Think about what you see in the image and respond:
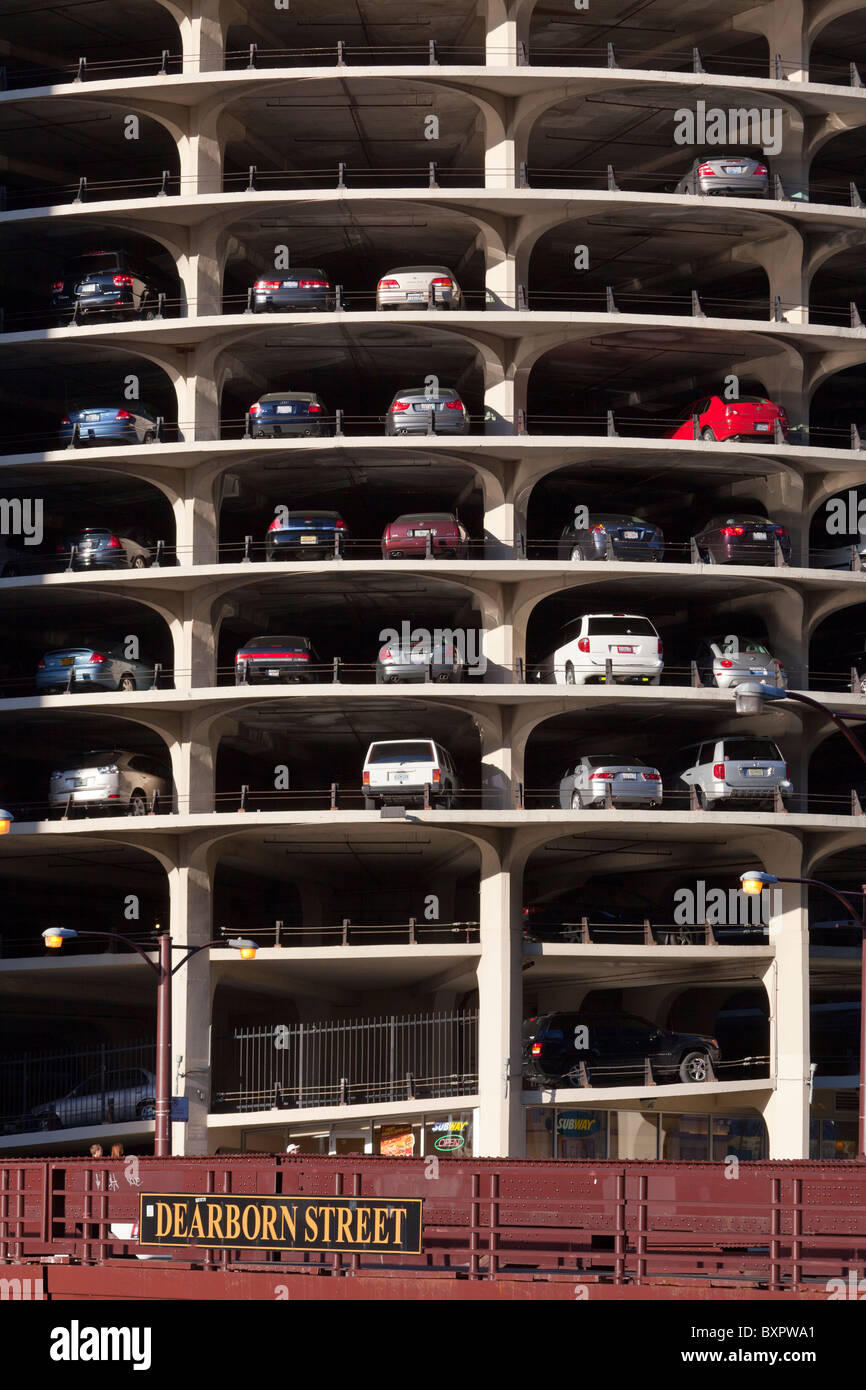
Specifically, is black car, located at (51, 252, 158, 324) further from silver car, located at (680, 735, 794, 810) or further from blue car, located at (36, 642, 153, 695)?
silver car, located at (680, 735, 794, 810)

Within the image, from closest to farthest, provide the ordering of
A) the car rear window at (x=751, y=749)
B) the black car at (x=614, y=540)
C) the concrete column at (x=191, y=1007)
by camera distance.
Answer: the car rear window at (x=751, y=749)
the concrete column at (x=191, y=1007)
the black car at (x=614, y=540)

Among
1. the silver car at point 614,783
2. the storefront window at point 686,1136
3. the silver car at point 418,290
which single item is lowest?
the storefront window at point 686,1136

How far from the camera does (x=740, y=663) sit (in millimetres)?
43094

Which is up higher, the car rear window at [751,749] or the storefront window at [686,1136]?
the car rear window at [751,749]

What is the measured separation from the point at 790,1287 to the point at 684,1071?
23792 mm

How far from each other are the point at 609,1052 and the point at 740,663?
9427 millimetres

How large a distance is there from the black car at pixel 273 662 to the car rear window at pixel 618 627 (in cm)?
646

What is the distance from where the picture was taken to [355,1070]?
47.2m

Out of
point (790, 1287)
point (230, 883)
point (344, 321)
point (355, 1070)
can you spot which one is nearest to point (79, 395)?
point (344, 321)

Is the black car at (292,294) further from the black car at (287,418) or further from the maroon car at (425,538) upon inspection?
the maroon car at (425,538)

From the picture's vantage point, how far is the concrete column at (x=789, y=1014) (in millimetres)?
42594

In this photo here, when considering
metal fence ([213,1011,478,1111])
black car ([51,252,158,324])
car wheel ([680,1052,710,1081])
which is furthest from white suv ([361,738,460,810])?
black car ([51,252,158,324])

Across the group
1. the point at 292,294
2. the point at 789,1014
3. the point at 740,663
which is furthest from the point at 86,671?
the point at 789,1014

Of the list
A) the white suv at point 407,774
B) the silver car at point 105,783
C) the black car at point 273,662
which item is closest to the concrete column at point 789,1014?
the white suv at point 407,774
